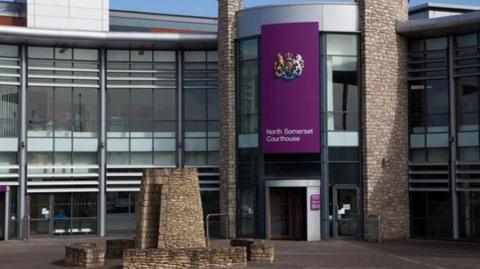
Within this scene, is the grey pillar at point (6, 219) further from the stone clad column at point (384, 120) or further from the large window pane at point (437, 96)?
the large window pane at point (437, 96)

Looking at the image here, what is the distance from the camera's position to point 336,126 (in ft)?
91.8

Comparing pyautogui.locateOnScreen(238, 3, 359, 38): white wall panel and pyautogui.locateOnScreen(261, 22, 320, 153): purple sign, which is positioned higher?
pyautogui.locateOnScreen(238, 3, 359, 38): white wall panel

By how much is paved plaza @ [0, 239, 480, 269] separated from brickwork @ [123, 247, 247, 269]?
97 cm

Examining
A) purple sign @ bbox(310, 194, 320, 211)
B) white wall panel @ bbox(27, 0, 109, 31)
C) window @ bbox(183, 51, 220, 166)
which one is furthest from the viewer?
white wall panel @ bbox(27, 0, 109, 31)

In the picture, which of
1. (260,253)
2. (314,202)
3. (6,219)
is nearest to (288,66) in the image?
(314,202)

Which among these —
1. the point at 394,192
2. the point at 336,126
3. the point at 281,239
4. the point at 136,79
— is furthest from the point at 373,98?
the point at 136,79

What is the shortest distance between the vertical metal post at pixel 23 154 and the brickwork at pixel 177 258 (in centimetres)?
1252

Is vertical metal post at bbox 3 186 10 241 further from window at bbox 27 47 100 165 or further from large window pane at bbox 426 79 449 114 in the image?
large window pane at bbox 426 79 449 114

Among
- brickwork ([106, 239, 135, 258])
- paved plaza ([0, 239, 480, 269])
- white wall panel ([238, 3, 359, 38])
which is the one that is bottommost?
paved plaza ([0, 239, 480, 269])

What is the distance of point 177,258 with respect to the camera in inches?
732

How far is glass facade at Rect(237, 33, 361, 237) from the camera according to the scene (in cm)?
2777

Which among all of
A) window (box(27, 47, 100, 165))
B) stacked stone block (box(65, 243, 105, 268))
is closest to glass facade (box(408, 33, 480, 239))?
window (box(27, 47, 100, 165))

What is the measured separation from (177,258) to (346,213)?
10663mm

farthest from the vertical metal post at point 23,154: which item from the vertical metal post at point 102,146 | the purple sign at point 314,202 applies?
the purple sign at point 314,202
